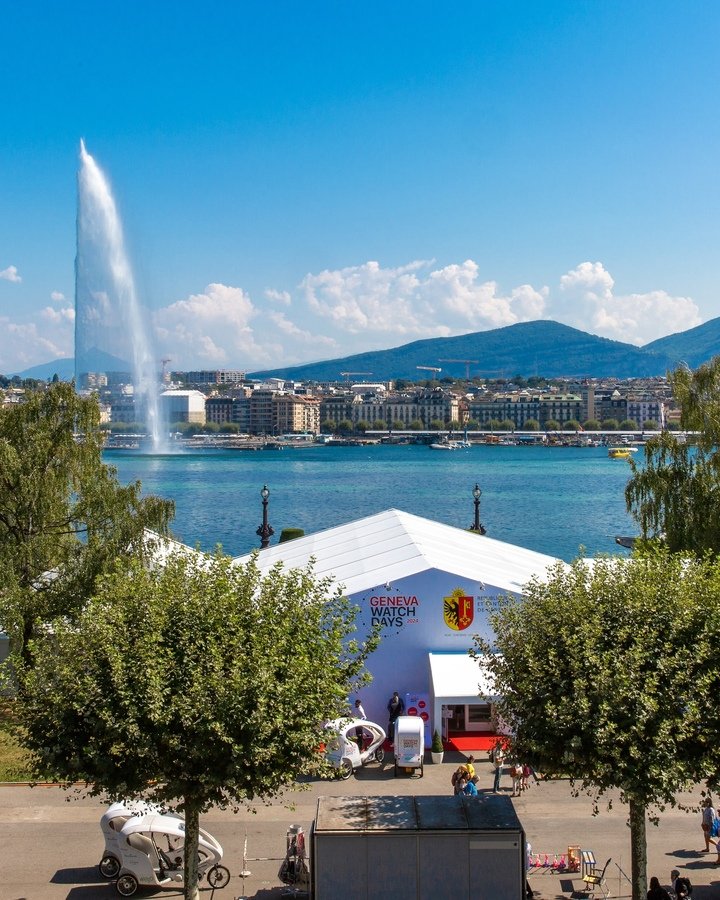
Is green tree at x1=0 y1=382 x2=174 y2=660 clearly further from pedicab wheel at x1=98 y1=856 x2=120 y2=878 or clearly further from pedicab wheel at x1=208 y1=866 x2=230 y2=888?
pedicab wheel at x1=208 y1=866 x2=230 y2=888

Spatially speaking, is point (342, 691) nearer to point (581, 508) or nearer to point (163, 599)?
point (163, 599)

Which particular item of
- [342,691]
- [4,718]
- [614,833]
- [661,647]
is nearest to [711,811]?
[614,833]

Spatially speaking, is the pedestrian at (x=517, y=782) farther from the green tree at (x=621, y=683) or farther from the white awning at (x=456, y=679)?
the green tree at (x=621, y=683)

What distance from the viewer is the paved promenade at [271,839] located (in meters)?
12.9

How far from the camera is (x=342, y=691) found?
12.3 m

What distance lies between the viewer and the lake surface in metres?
79.8

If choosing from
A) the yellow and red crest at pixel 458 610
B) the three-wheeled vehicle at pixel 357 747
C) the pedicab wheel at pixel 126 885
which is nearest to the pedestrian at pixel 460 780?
the three-wheeled vehicle at pixel 357 747

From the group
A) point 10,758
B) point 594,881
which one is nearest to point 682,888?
point 594,881

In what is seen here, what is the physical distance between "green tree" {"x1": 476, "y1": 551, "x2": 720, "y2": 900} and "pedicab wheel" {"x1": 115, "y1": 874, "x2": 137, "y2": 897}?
5027 millimetres

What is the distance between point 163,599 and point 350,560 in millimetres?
11336

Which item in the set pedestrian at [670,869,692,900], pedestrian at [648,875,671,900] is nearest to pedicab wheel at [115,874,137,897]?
pedestrian at [648,875,671,900]

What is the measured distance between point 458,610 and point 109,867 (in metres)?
9.05

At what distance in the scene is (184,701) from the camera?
1117cm

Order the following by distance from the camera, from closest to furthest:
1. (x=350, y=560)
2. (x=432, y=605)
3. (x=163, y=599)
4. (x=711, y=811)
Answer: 1. (x=163, y=599)
2. (x=711, y=811)
3. (x=432, y=605)
4. (x=350, y=560)
